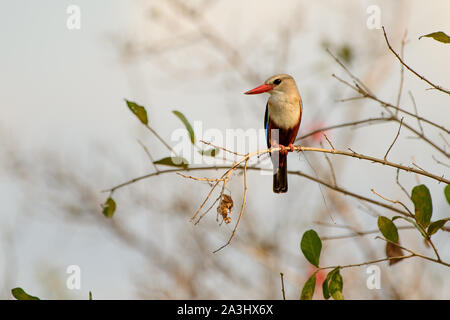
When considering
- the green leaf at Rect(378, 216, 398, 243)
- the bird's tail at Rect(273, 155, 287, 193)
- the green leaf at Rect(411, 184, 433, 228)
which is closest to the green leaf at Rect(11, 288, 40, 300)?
the green leaf at Rect(378, 216, 398, 243)

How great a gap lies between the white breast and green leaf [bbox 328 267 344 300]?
76.0 inches

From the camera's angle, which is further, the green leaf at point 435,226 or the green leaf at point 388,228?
the green leaf at point 388,228

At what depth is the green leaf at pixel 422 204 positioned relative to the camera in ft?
7.41

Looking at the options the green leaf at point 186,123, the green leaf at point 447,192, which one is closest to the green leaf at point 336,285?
the green leaf at point 447,192

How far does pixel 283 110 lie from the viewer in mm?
4109

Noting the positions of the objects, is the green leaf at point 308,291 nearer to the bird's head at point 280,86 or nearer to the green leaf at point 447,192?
the green leaf at point 447,192

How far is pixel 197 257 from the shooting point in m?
7.31

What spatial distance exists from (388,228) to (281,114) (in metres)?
1.91

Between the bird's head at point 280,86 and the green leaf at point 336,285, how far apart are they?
1.92 meters

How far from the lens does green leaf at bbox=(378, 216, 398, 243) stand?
230 cm
